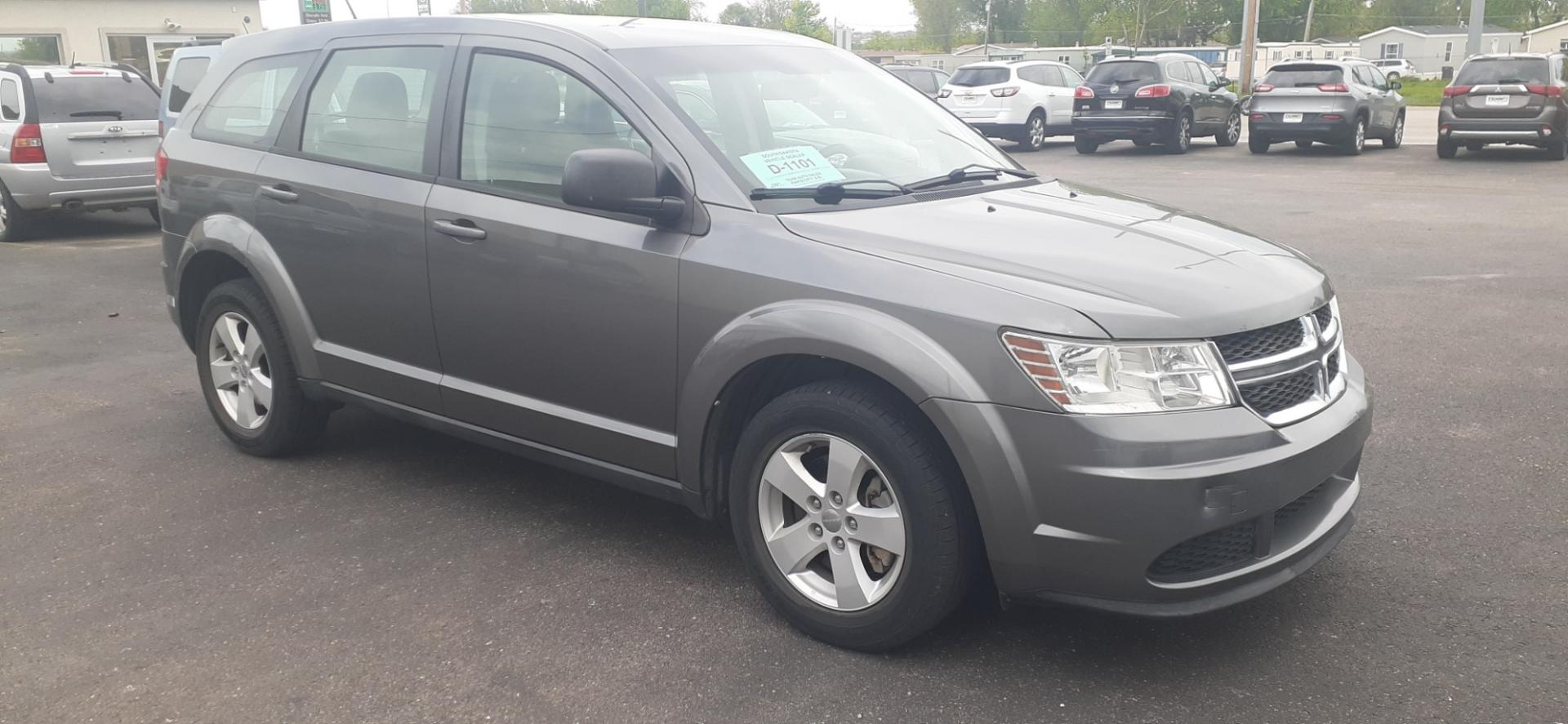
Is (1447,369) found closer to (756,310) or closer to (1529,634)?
(1529,634)

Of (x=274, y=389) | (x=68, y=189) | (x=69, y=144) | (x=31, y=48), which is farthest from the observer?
(x=31, y=48)

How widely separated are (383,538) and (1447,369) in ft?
16.8

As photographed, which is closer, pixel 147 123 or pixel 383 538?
pixel 383 538

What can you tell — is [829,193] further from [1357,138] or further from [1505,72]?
[1357,138]

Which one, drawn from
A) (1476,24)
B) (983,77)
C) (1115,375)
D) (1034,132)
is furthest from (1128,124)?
(1115,375)

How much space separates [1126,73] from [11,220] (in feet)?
53.3

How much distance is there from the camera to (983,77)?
23141 millimetres

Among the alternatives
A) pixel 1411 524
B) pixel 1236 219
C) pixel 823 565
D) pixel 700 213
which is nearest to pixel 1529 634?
pixel 1411 524

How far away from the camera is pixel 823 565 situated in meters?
3.52

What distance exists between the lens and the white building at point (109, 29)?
1108 inches

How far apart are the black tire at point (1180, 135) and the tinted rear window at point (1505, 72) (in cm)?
422

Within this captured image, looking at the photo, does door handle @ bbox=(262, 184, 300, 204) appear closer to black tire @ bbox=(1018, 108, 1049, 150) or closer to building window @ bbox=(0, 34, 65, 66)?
black tire @ bbox=(1018, 108, 1049, 150)

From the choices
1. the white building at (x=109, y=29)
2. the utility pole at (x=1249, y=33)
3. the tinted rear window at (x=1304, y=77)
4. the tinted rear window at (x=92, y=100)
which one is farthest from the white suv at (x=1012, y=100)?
the white building at (x=109, y=29)

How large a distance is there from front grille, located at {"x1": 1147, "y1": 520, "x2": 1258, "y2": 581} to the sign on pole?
2063 cm
